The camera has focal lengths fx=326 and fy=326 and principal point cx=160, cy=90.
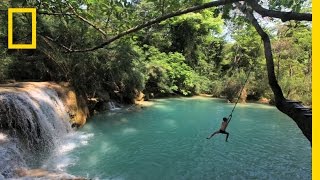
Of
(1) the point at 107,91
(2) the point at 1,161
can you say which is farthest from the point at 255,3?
(1) the point at 107,91

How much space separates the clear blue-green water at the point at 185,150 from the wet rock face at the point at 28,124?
0.66 meters

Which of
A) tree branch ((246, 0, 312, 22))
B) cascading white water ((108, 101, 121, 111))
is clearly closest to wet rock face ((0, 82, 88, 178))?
tree branch ((246, 0, 312, 22))

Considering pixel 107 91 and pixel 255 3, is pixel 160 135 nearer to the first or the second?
pixel 107 91

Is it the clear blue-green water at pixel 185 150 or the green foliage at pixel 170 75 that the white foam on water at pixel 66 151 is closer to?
the clear blue-green water at pixel 185 150

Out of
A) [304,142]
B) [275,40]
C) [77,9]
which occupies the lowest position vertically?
[304,142]

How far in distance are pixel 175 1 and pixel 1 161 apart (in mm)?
4474

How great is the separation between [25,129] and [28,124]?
0.18 meters

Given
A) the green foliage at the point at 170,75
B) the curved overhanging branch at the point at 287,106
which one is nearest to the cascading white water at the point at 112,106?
the green foliage at the point at 170,75

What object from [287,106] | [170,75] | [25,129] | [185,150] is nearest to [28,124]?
[25,129]

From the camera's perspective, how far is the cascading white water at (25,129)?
20.4 feet

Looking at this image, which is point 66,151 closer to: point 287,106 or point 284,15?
point 287,106

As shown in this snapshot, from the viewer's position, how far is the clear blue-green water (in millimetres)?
6840

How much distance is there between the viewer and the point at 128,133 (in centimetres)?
1043

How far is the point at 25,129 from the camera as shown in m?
7.33
